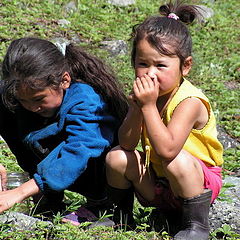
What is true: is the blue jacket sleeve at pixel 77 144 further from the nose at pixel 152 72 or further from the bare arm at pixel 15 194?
the nose at pixel 152 72

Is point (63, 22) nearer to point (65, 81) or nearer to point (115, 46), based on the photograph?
point (115, 46)

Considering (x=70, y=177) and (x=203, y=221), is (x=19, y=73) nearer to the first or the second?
(x=70, y=177)

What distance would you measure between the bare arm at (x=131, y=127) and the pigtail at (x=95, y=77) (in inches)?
15.5

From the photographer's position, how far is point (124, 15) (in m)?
10.1

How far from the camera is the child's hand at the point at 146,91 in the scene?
3.07m

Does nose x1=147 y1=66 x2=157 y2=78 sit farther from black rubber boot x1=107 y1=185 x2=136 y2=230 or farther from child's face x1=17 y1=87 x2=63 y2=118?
black rubber boot x1=107 y1=185 x2=136 y2=230

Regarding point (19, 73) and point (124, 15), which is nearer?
point (19, 73)

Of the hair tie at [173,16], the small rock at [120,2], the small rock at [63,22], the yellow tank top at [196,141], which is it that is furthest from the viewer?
the small rock at [120,2]

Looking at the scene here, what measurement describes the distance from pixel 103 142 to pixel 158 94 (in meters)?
0.49

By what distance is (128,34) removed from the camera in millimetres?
9250

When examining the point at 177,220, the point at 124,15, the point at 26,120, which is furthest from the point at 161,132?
the point at 124,15

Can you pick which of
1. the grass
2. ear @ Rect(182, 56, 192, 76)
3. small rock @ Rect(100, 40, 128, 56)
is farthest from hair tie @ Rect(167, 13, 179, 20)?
small rock @ Rect(100, 40, 128, 56)

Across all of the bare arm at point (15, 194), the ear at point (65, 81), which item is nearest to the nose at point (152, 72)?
the ear at point (65, 81)

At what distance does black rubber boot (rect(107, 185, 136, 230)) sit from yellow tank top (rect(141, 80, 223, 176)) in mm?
249
